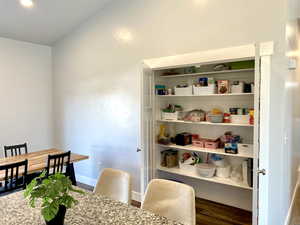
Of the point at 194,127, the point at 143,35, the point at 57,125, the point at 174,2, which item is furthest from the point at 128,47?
the point at 57,125

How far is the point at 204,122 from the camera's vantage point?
3088 millimetres

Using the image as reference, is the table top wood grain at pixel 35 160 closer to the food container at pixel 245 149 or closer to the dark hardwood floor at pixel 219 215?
the dark hardwood floor at pixel 219 215

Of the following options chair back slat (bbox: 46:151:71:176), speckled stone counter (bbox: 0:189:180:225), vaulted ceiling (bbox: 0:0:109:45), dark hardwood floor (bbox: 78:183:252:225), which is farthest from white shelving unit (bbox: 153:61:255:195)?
speckled stone counter (bbox: 0:189:180:225)

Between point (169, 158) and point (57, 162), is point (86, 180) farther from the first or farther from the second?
point (169, 158)

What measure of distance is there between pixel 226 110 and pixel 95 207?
2242 millimetres

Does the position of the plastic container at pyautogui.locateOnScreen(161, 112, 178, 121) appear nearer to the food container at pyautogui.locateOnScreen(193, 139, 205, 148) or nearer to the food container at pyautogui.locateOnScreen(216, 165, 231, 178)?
the food container at pyautogui.locateOnScreen(193, 139, 205, 148)

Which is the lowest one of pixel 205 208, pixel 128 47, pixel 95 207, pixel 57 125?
pixel 205 208

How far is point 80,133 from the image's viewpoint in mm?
4387

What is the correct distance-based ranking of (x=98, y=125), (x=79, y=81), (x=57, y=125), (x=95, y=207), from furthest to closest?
(x=57, y=125), (x=79, y=81), (x=98, y=125), (x=95, y=207)

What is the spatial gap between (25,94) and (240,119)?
3913 mm

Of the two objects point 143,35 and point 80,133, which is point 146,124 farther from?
point 80,133

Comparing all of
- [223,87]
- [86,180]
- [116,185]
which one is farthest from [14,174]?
[223,87]

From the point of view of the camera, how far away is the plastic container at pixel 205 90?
3.04 m

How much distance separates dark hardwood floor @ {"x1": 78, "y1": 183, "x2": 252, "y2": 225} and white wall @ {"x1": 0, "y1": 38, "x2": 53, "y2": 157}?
3414mm
